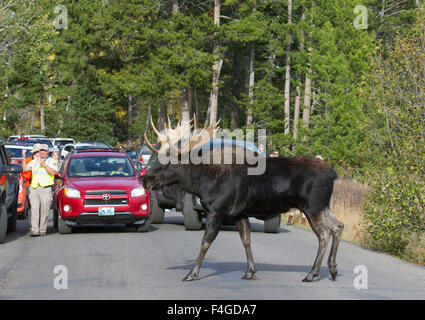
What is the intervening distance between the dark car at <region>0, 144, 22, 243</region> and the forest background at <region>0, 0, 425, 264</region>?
7013mm

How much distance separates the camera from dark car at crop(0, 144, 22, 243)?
15.6 m

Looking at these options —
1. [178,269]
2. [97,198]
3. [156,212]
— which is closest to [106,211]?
[97,198]

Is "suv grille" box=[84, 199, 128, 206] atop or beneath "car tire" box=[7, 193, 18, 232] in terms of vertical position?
atop

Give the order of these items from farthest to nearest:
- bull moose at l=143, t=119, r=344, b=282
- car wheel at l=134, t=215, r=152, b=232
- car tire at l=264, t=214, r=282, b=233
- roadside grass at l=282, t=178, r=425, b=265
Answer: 1. car tire at l=264, t=214, r=282, b=233
2. car wheel at l=134, t=215, r=152, b=232
3. roadside grass at l=282, t=178, r=425, b=265
4. bull moose at l=143, t=119, r=344, b=282

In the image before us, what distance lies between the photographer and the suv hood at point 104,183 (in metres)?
17.2

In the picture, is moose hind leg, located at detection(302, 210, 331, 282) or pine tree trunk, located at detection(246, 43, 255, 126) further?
pine tree trunk, located at detection(246, 43, 255, 126)

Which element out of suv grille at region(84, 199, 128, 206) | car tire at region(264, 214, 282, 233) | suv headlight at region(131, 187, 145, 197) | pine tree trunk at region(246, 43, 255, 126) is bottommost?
car tire at region(264, 214, 282, 233)

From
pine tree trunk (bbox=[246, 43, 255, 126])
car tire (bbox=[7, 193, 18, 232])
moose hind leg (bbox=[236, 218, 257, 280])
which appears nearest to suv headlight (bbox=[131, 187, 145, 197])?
car tire (bbox=[7, 193, 18, 232])

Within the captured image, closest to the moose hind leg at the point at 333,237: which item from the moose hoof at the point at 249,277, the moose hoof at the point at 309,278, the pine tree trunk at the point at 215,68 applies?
the moose hoof at the point at 309,278

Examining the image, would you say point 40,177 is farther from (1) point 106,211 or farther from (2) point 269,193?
(2) point 269,193

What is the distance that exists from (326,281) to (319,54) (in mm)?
31200

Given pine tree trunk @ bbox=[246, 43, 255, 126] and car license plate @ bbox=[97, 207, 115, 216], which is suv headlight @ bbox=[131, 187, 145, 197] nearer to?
car license plate @ bbox=[97, 207, 115, 216]
